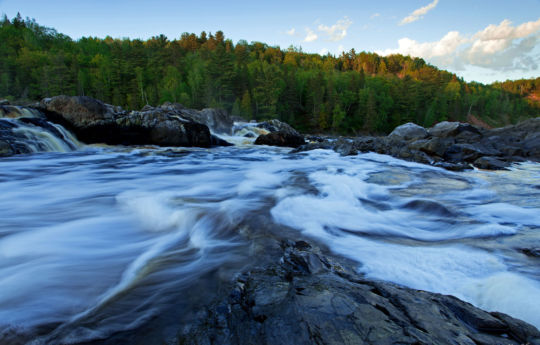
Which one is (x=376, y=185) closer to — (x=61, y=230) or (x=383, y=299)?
(x=383, y=299)

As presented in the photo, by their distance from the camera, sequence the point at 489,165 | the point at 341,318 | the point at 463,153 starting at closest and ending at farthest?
the point at 341,318 → the point at 489,165 → the point at 463,153

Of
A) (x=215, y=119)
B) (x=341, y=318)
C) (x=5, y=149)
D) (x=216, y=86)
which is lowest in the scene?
(x=341, y=318)

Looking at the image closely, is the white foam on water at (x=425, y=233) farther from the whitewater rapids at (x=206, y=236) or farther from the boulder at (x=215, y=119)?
the boulder at (x=215, y=119)

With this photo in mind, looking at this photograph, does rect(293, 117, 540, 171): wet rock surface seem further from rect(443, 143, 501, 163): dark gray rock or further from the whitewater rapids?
the whitewater rapids

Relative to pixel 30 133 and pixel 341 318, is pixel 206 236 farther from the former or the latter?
pixel 30 133

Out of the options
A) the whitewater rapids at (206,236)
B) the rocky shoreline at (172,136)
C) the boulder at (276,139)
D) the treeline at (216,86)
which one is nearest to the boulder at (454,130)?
the rocky shoreline at (172,136)

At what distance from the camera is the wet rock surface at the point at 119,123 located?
12.2m

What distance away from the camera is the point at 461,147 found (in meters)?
11.6

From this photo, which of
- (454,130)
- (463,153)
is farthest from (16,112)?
(454,130)

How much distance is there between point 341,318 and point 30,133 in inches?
524

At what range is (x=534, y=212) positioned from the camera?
4.51 m

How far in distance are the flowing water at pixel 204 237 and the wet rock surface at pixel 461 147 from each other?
3.36 meters

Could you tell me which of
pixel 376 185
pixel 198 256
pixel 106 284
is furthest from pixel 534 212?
pixel 106 284

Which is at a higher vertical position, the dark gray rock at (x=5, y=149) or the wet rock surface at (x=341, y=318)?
the dark gray rock at (x=5, y=149)
